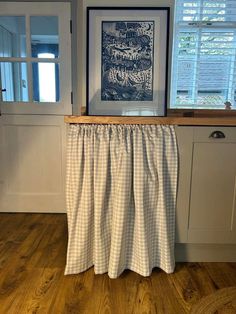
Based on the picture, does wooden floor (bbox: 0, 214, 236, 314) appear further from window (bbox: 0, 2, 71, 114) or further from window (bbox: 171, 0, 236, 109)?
window (bbox: 171, 0, 236, 109)

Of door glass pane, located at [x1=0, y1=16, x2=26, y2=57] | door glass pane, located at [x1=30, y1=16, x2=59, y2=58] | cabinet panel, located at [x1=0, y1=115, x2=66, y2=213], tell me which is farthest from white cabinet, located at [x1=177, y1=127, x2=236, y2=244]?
door glass pane, located at [x1=0, y1=16, x2=26, y2=57]

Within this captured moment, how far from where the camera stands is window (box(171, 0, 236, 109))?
2355mm

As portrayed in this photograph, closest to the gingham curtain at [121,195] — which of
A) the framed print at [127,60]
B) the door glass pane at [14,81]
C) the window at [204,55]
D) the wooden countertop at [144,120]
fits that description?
the wooden countertop at [144,120]

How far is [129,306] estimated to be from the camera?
1501 mm

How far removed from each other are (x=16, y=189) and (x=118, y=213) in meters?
1.45

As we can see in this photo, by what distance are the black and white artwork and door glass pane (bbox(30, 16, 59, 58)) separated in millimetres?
635

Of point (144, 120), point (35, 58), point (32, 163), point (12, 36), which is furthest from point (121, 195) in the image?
point (12, 36)

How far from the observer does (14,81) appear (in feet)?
8.23

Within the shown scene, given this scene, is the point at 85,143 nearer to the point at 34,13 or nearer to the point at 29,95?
the point at 29,95

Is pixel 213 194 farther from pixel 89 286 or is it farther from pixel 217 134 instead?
pixel 89 286

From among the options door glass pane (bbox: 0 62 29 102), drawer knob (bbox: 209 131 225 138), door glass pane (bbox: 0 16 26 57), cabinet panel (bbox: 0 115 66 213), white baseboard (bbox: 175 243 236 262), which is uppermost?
door glass pane (bbox: 0 16 26 57)

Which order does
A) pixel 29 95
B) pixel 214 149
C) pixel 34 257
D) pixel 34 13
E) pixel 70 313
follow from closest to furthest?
1. pixel 70 313
2. pixel 214 149
3. pixel 34 257
4. pixel 34 13
5. pixel 29 95

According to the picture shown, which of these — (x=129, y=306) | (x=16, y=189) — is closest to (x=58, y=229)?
(x=16, y=189)

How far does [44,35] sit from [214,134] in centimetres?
166
